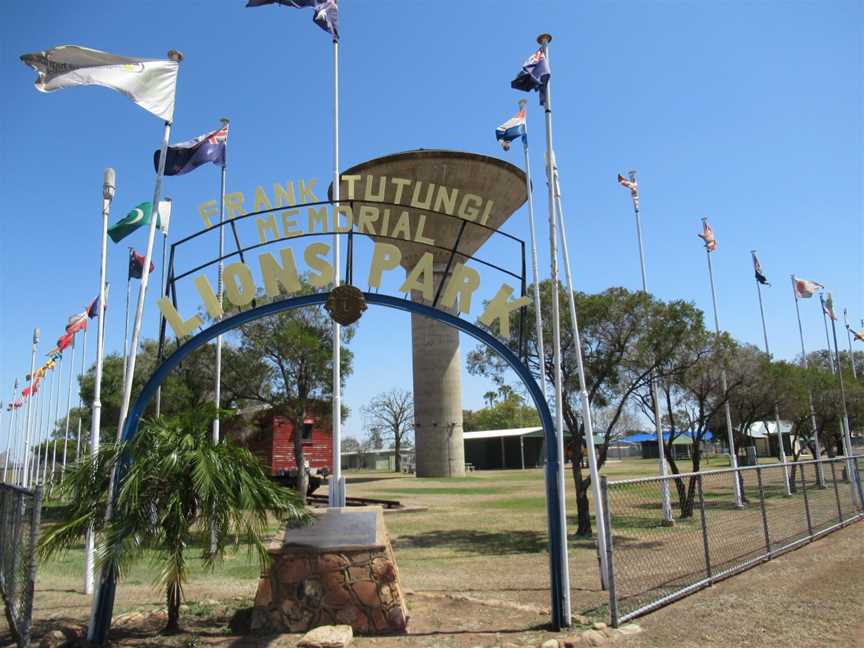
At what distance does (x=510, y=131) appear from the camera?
12.7 metres

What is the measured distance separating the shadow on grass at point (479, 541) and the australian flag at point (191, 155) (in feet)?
32.0

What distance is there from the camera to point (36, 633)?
7.59 metres

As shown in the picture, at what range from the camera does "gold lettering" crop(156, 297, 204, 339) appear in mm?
8164

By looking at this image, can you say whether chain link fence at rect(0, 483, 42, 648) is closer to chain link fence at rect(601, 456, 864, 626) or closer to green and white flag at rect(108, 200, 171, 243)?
green and white flag at rect(108, 200, 171, 243)

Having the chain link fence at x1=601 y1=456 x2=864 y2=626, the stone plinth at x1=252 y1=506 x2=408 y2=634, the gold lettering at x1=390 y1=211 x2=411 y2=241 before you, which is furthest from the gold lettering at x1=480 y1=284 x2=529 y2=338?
the stone plinth at x1=252 y1=506 x2=408 y2=634

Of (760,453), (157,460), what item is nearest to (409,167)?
(157,460)

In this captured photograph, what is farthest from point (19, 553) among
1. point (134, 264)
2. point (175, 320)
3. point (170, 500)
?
point (134, 264)

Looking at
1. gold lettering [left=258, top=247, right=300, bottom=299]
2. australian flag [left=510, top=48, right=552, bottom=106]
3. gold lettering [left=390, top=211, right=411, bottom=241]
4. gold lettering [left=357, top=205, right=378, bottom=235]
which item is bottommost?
gold lettering [left=258, top=247, right=300, bottom=299]

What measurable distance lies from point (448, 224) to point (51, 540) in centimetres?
2908

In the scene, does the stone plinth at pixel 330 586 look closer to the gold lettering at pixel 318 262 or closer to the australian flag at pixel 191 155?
the gold lettering at pixel 318 262

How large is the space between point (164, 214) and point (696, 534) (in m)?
14.8

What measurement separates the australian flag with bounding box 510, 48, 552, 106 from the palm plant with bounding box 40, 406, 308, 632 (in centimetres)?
741

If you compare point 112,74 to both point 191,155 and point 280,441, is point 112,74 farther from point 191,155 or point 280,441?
point 280,441

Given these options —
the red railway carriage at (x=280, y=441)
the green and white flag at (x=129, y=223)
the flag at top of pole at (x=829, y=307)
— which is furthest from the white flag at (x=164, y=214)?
the flag at top of pole at (x=829, y=307)
